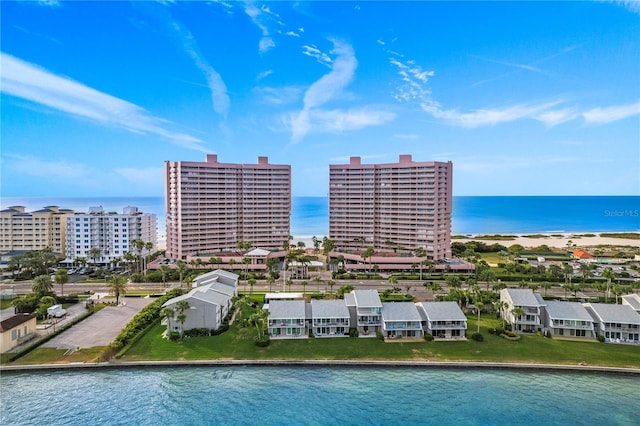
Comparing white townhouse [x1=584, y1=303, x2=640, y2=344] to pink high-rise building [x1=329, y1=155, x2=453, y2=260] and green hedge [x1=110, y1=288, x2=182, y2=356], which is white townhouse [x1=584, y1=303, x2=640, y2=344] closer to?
pink high-rise building [x1=329, y1=155, x2=453, y2=260]

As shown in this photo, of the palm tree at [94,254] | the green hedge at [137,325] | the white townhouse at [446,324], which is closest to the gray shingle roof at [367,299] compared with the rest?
the white townhouse at [446,324]

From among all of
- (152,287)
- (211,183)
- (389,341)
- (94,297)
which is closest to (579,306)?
(389,341)

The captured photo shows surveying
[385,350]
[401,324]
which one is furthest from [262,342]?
[401,324]

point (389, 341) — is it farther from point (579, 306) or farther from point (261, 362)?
point (579, 306)

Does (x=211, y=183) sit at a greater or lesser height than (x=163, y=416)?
greater

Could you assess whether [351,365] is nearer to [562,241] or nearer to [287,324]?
[287,324]

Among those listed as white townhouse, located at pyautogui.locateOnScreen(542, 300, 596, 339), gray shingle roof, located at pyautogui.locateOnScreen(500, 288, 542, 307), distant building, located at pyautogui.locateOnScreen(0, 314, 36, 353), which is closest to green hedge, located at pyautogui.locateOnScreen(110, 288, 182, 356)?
distant building, located at pyautogui.locateOnScreen(0, 314, 36, 353)

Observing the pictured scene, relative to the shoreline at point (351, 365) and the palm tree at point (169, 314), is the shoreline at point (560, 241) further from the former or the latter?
the palm tree at point (169, 314)
